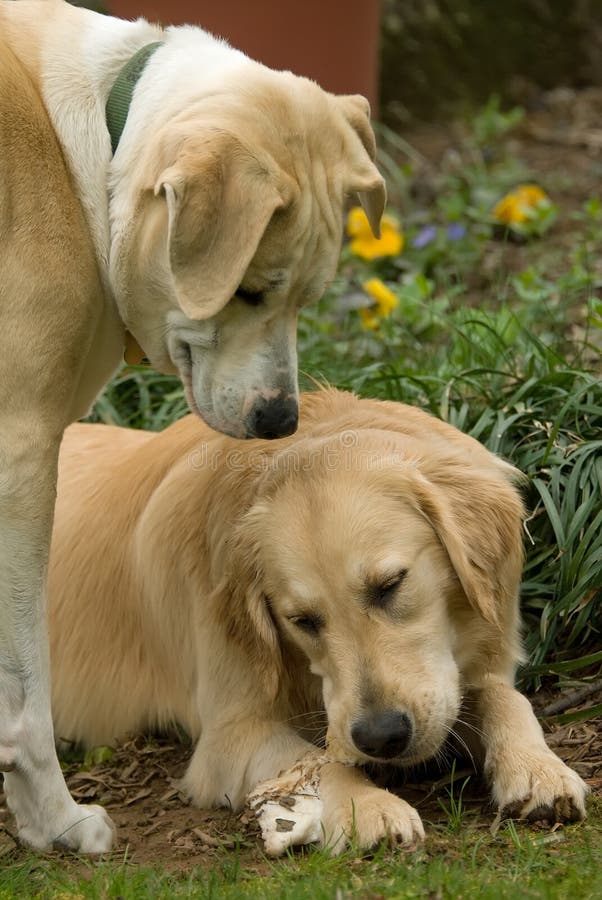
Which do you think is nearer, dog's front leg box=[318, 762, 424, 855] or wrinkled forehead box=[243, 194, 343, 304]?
dog's front leg box=[318, 762, 424, 855]

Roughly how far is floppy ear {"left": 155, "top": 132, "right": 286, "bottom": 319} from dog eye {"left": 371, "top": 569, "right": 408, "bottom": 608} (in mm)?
854

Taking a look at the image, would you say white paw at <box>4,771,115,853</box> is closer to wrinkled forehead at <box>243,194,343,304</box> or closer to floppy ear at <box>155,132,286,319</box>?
floppy ear at <box>155,132,286,319</box>

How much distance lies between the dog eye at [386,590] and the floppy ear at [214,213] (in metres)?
0.85

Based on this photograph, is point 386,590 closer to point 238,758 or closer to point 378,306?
point 238,758

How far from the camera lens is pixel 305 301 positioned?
11.5 ft

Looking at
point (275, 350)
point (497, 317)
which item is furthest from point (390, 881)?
point (497, 317)

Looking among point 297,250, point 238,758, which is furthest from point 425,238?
point 238,758

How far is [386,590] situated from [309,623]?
0.82 feet

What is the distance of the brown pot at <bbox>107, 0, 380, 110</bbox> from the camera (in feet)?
24.6

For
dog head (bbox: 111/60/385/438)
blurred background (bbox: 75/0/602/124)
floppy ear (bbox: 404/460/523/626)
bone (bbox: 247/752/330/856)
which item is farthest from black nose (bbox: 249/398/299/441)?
blurred background (bbox: 75/0/602/124)

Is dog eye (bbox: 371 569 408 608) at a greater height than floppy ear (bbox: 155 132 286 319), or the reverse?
floppy ear (bbox: 155 132 286 319)

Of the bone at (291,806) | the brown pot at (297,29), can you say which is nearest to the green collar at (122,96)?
the bone at (291,806)

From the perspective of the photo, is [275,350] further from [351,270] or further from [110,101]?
[351,270]

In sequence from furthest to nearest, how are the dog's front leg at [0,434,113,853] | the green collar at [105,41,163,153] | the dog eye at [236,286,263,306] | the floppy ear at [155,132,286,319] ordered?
1. the green collar at [105,41,163,153]
2. the dog eye at [236,286,263,306]
3. the dog's front leg at [0,434,113,853]
4. the floppy ear at [155,132,286,319]
